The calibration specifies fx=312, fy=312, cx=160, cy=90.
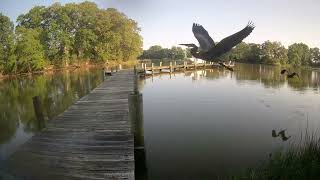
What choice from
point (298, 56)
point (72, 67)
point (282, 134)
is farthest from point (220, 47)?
point (72, 67)

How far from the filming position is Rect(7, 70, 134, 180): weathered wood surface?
634 centimetres

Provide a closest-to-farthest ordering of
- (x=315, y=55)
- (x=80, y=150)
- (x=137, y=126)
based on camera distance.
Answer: (x=80, y=150) → (x=137, y=126) → (x=315, y=55)

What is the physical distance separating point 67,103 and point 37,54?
25022 millimetres

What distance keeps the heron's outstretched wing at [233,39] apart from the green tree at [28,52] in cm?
3926

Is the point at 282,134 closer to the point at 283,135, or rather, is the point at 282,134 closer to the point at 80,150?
the point at 283,135

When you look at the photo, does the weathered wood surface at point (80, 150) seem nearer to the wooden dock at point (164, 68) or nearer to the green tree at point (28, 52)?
the wooden dock at point (164, 68)

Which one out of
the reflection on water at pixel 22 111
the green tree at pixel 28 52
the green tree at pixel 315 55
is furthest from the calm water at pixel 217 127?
the green tree at pixel 315 55

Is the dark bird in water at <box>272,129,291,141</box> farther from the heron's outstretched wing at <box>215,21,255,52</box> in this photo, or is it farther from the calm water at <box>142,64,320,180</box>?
the heron's outstretched wing at <box>215,21,255,52</box>

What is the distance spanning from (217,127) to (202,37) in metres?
10.7

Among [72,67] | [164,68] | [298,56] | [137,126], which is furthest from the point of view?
[72,67]

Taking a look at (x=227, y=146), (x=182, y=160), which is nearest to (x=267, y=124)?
(x=227, y=146)

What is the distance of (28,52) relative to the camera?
128 ft

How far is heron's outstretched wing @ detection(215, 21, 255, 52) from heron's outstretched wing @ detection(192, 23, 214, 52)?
0.78 feet

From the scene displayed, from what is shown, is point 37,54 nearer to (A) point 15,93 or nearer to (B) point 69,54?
(B) point 69,54
